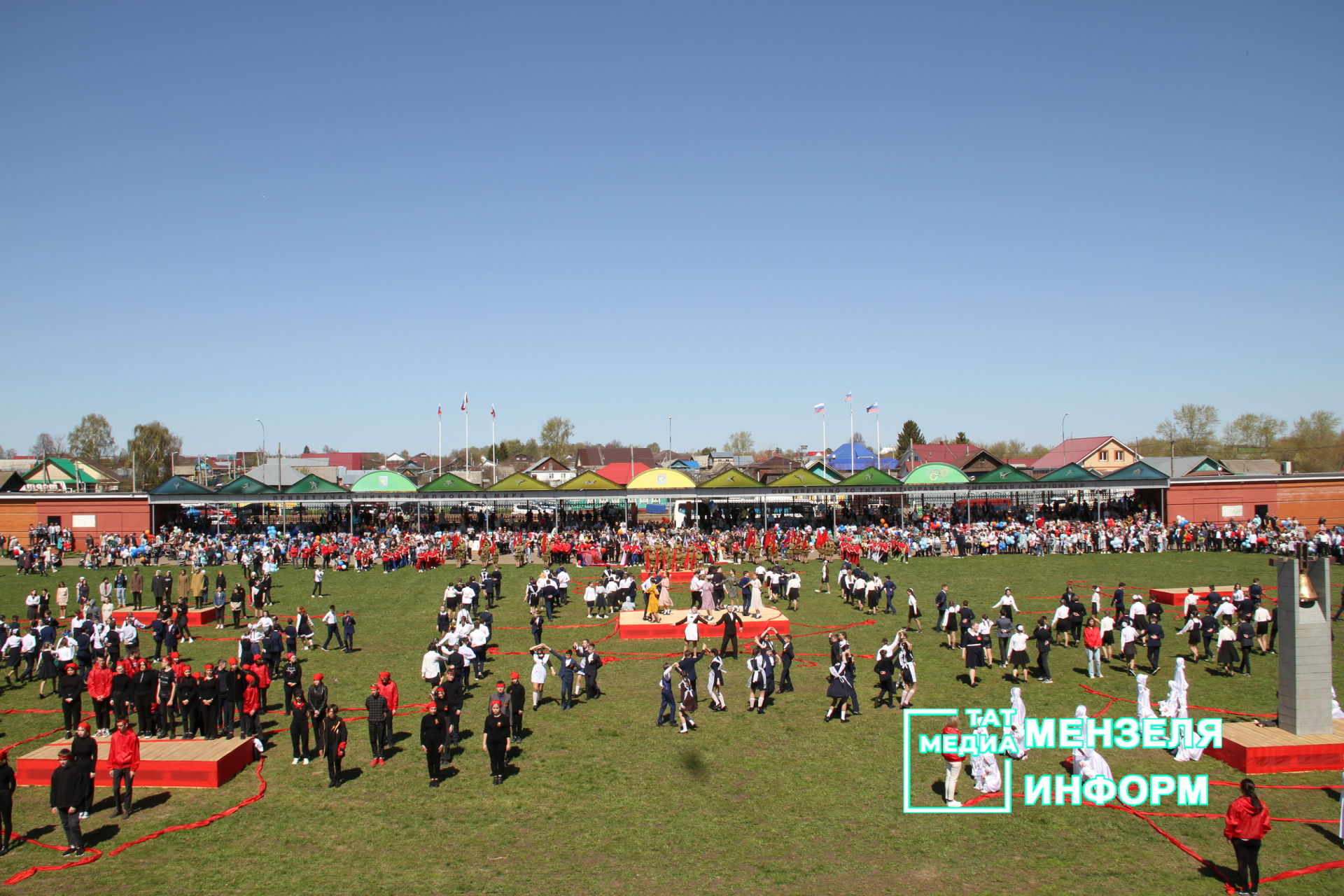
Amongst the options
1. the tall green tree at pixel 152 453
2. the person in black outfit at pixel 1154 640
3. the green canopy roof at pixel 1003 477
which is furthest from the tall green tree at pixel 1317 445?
the tall green tree at pixel 152 453

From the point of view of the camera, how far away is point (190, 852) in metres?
10.3

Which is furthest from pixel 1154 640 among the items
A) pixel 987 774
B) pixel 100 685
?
pixel 100 685

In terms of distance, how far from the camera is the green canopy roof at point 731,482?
1780 inches

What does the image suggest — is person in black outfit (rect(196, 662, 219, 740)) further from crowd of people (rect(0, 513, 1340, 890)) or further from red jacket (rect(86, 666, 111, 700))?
red jacket (rect(86, 666, 111, 700))

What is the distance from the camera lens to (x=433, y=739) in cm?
1216

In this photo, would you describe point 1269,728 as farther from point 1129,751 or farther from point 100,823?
point 100,823

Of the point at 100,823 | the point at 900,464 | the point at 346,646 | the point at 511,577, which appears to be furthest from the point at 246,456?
the point at 100,823

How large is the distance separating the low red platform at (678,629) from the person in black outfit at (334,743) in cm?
1079

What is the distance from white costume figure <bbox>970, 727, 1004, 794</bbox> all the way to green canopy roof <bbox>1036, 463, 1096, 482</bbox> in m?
36.7

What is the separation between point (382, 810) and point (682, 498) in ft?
108

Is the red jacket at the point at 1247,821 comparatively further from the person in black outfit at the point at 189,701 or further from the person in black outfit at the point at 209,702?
the person in black outfit at the point at 189,701

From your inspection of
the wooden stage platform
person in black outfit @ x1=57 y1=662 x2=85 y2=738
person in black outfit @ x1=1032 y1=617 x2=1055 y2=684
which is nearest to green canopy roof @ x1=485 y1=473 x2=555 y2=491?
the wooden stage platform

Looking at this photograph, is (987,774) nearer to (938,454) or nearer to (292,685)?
(292,685)

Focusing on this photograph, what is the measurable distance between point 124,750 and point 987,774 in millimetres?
11836
